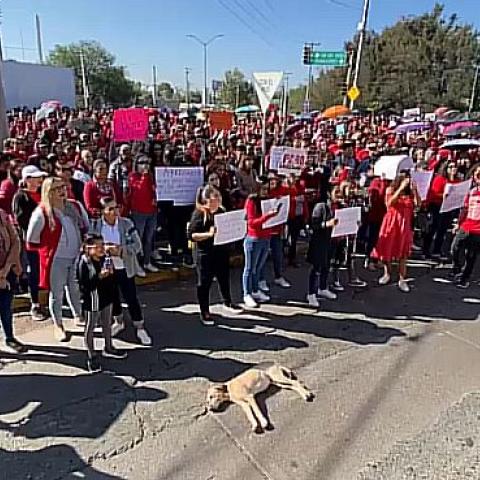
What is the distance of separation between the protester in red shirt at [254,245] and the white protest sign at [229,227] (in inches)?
5.8

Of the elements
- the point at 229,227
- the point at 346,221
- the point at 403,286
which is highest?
the point at 229,227

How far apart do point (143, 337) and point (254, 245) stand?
1891mm

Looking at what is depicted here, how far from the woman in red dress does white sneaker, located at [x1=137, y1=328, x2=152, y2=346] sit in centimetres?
375

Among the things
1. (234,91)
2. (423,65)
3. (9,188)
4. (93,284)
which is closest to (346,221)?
(93,284)

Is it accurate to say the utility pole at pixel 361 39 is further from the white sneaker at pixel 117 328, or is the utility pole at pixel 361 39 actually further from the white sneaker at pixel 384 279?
the white sneaker at pixel 117 328

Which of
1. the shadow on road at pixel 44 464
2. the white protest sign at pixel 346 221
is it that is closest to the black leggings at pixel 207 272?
the white protest sign at pixel 346 221

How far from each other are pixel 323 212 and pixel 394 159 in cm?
261

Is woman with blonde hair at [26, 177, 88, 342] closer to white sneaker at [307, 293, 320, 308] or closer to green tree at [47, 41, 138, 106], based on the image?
white sneaker at [307, 293, 320, 308]

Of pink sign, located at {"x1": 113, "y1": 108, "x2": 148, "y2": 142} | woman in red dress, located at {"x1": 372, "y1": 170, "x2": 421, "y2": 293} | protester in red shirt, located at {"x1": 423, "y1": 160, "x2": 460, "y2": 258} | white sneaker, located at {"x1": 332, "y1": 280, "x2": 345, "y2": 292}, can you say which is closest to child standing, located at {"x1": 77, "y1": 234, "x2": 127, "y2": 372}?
white sneaker, located at {"x1": 332, "y1": 280, "x2": 345, "y2": 292}

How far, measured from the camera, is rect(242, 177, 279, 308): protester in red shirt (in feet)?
22.2

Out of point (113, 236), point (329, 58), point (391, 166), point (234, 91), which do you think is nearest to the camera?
point (113, 236)

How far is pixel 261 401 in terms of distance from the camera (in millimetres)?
4598

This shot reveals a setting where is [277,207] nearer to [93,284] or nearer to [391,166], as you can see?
[391,166]

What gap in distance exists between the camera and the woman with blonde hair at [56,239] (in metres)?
5.53
